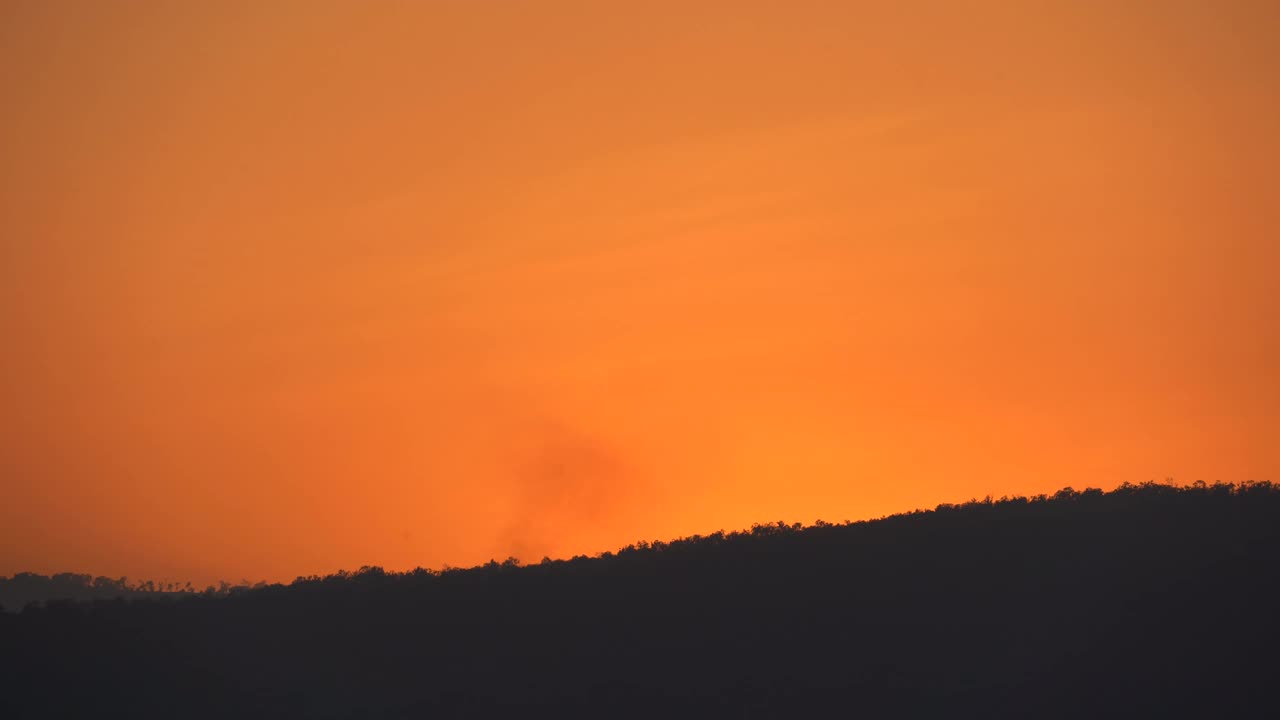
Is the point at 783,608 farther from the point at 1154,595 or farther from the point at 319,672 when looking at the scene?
the point at 319,672

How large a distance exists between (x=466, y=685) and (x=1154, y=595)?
14.7m

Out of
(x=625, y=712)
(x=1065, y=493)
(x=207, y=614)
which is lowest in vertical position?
(x=625, y=712)

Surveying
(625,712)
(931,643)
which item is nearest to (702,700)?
(625,712)

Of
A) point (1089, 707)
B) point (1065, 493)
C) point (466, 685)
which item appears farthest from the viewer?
point (1065, 493)

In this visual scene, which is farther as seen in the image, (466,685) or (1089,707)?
(466,685)

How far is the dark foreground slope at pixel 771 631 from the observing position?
26.2 metres

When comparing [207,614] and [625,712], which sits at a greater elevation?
[207,614]

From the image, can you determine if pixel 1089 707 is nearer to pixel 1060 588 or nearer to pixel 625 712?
pixel 1060 588

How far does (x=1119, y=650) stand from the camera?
26.3 metres

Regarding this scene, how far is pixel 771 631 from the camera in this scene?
96.9 feet

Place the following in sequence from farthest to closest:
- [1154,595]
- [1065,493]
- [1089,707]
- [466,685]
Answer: [1065,493] < [466,685] < [1154,595] < [1089,707]

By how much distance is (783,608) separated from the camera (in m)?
30.2

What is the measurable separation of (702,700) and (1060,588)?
25.9 ft

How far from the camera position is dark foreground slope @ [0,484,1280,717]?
26219mm
